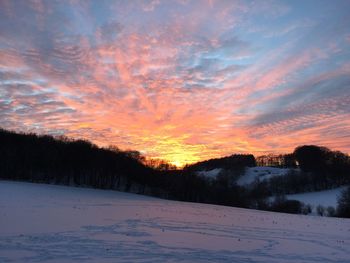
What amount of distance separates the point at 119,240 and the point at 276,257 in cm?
775

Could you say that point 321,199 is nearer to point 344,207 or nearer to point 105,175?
point 344,207

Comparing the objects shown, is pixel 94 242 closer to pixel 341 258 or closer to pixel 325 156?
pixel 341 258

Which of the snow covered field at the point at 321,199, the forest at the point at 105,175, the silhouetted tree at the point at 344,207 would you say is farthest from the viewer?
the snow covered field at the point at 321,199

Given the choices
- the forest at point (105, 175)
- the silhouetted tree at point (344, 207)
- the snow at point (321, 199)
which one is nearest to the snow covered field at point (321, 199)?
the snow at point (321, 199)

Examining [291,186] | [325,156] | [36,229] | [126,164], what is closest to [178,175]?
[126,164]

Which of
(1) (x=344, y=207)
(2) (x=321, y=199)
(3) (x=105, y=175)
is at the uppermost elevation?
(3) (x=105, y=175)

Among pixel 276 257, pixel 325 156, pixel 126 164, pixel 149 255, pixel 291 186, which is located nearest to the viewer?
pixel 149 255

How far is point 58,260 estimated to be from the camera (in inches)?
461

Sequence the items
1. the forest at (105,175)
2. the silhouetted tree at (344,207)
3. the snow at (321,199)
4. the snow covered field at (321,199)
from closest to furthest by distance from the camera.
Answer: the silhouetted tree at (344,207), the forest at (105,175), the snow covered field at (321,199), the snow at (321,199)

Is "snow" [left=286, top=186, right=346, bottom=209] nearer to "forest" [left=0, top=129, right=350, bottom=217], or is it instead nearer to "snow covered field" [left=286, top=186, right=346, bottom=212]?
"snow covered field" [left=286, top=186, right=346, bottom=212]

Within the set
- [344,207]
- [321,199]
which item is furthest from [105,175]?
[321,199]

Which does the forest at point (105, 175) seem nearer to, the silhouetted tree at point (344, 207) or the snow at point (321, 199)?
the silhouetted tree at point (344, 207)

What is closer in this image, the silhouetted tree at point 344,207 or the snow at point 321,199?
the silhouetted tree at point 344,207

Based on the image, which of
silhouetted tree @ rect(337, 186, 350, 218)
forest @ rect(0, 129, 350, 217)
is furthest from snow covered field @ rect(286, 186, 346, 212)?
silhouetted tree @ rect(337, 186, 350, 218)
